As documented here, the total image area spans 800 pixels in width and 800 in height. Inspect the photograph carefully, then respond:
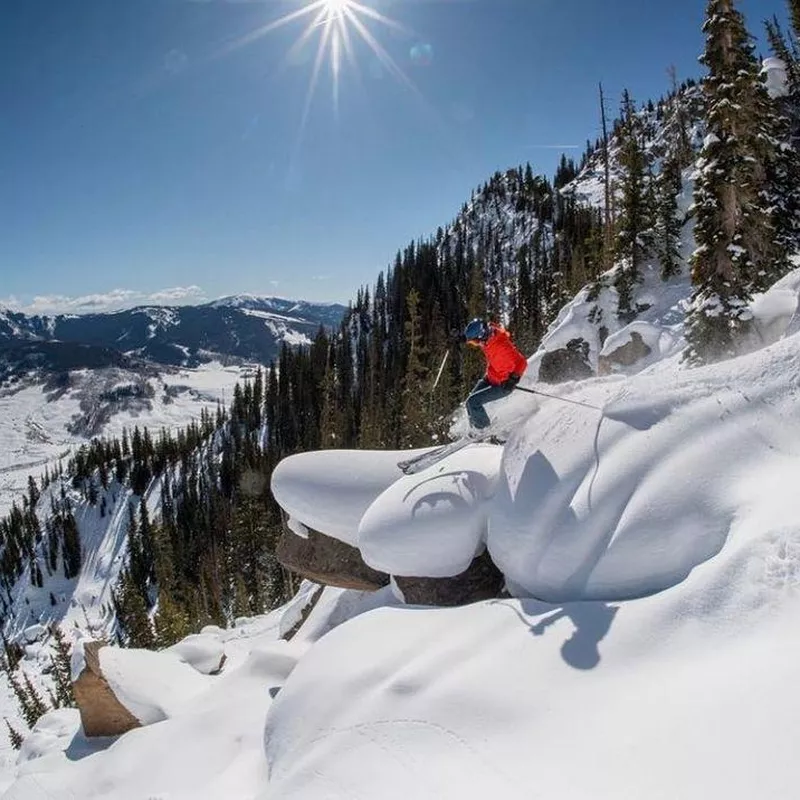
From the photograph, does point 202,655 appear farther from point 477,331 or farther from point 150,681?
point 477,331

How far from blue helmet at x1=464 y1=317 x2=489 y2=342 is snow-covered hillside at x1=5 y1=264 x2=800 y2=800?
1.72 metres

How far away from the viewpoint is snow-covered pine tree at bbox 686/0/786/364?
54.9 ft

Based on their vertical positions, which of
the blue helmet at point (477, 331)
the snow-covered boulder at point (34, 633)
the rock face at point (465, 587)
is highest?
the blue helmet at point (477, 331)

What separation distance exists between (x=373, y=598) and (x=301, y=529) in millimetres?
2580

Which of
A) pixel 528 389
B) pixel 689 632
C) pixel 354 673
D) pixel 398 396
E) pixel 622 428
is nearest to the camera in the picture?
pixel 689 632

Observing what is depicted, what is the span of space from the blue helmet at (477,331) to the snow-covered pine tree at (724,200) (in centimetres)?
1018

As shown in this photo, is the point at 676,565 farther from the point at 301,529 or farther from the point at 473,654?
the point at 301,529

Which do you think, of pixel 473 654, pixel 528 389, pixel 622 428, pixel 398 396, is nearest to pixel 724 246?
pixel 528 389

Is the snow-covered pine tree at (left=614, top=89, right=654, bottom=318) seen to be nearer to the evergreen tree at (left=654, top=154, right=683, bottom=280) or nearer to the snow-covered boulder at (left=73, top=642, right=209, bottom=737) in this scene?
the evergreen tree at (left=654, top=154, right=683, bottom=280)

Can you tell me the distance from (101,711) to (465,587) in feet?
27.3

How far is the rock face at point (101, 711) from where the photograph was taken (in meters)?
10.9

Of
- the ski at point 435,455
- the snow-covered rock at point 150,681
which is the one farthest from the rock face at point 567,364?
the snow-covered rock at point 150,681

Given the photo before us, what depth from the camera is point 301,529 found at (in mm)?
12680

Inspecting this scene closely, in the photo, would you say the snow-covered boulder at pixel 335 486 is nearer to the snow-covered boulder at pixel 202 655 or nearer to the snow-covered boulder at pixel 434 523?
the snow-covered boulder at pixel 434 523
